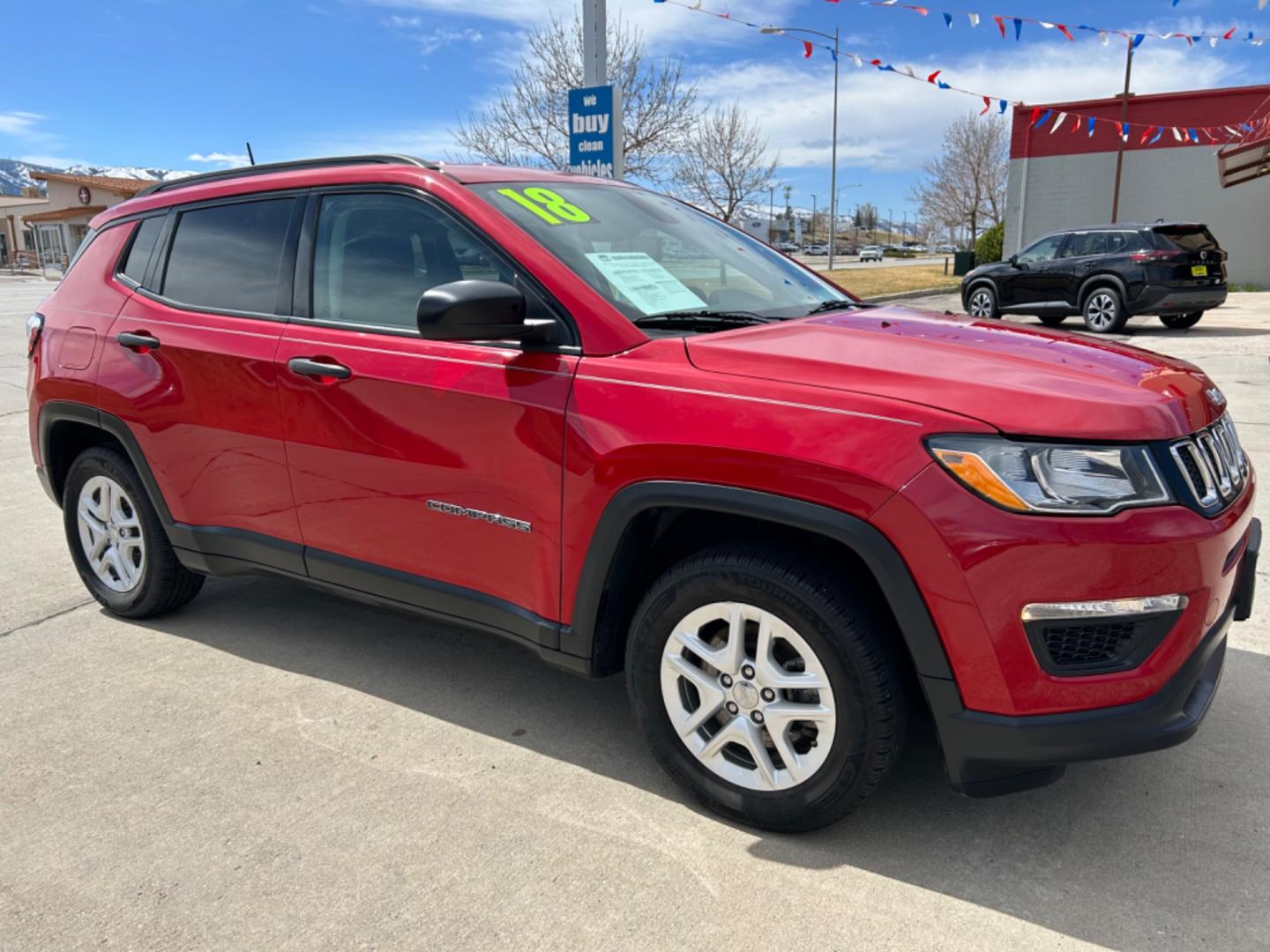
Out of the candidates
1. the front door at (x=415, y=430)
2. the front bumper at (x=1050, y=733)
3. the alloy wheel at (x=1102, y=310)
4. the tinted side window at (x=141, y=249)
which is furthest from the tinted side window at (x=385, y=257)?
the alloy wheel at (x=1102, y=310)

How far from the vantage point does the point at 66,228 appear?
192 feet

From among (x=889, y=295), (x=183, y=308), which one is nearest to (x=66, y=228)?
(x=889, y=295)

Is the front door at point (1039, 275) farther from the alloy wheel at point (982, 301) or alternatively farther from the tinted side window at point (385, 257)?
the tinted side window at point (385, 257)

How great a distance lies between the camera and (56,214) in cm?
5888

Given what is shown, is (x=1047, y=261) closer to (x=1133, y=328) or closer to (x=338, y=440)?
→ (x=1133, y=328)

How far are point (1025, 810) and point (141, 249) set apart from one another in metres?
3.88

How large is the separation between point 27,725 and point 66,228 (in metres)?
66.2

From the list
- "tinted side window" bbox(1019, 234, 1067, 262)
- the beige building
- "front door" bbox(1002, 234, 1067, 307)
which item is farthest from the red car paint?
the beige building

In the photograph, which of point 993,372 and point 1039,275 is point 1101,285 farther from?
point 993,372

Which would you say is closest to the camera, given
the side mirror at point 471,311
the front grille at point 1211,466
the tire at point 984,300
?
the front grille at point 1211,466

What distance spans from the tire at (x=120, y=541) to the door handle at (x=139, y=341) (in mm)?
512

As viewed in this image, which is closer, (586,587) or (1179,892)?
(1179,892)

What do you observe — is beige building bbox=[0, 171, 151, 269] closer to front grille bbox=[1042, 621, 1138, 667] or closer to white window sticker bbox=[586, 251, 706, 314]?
white window sticker bbox=[586, 251, 706, 314]

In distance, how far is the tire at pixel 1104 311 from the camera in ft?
46.8
